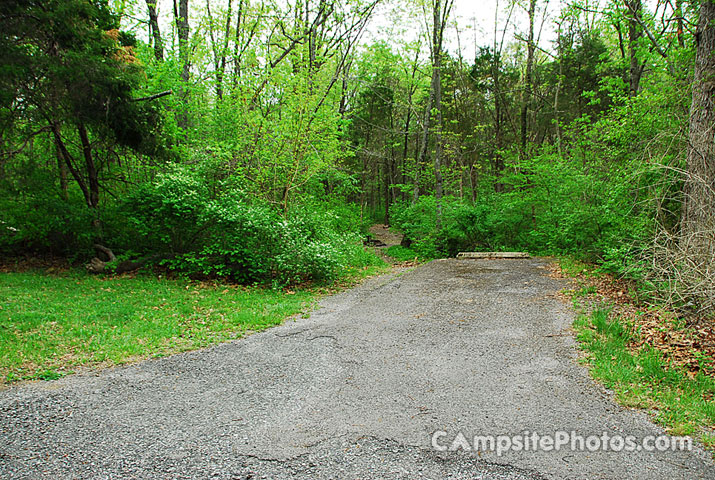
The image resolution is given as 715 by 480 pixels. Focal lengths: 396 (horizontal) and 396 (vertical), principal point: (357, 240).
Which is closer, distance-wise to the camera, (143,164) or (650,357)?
(650,357)

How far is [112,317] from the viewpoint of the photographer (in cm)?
626

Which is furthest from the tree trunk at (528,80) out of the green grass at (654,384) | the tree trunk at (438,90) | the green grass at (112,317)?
the green grass at (654,384)

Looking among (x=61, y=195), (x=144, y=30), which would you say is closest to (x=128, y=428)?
(x=61, y=195)

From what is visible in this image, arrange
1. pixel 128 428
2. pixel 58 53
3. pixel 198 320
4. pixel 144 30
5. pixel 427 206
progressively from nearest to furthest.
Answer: pixel 128 428 → pixel 198 320 → pixel 58 53 → pixel 144 30 → pixel 427 206

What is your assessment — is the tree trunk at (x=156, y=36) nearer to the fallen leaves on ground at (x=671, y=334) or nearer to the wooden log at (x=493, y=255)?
the wooden log at (x=493, y=255)

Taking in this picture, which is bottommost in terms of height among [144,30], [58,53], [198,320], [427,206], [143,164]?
[198,320]

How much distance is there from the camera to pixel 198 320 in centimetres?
642

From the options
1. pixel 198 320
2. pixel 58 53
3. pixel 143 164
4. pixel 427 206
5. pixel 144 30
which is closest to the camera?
pixel 198 320

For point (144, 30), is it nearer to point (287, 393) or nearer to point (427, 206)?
point (427, 206)

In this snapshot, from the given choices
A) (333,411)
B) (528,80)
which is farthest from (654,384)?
(528,80)

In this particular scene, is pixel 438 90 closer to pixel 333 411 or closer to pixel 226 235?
pixel 226 235

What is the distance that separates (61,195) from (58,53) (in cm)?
415

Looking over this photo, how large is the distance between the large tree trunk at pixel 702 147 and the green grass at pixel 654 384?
1.54 meters

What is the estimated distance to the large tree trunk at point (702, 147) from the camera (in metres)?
5.16
